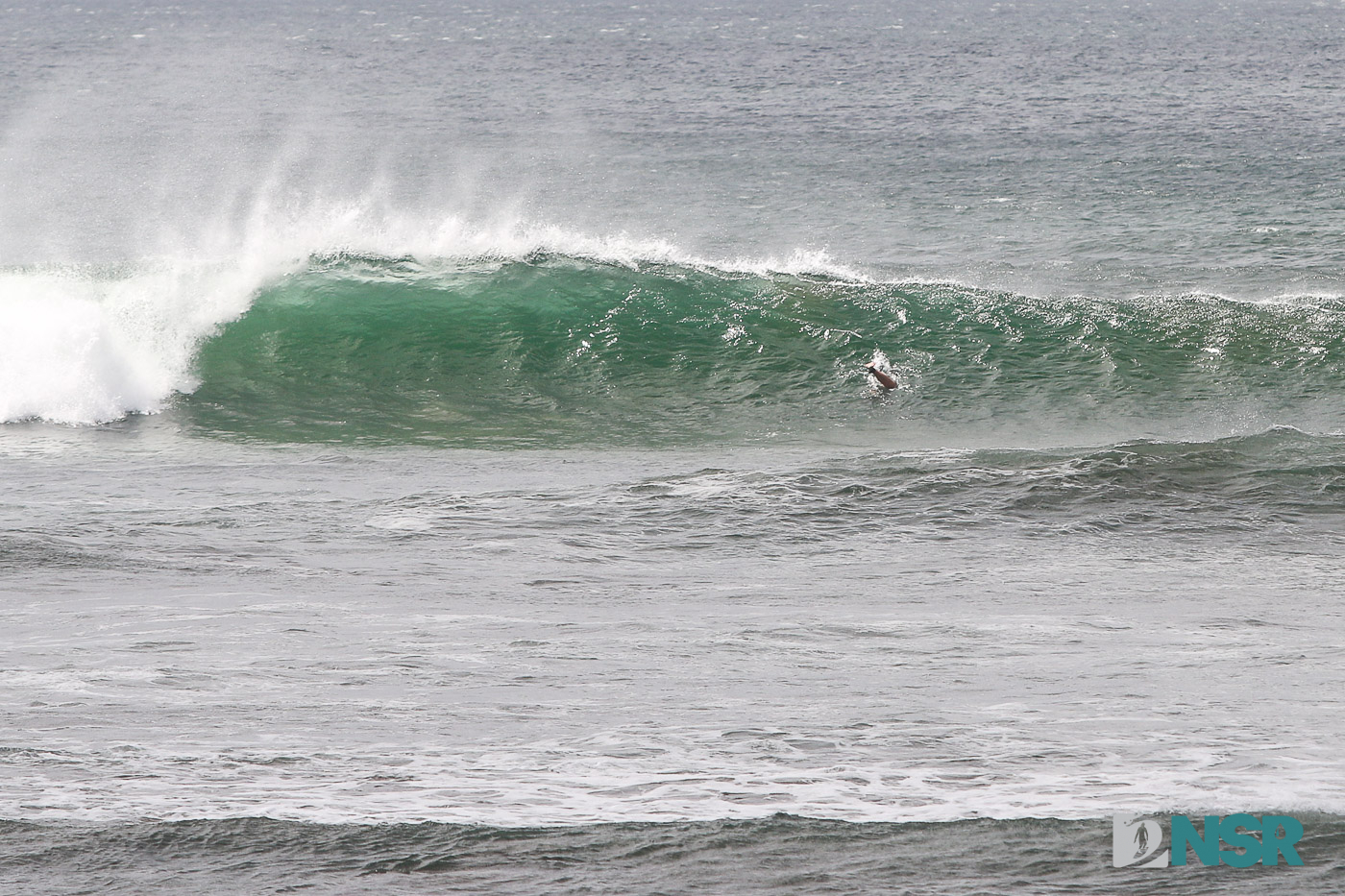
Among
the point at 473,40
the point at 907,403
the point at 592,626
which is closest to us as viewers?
the point at 592,626

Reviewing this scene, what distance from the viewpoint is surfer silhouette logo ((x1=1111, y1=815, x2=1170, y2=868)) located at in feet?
16.8

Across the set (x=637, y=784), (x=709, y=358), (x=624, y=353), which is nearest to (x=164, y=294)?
(x=624, y=353)

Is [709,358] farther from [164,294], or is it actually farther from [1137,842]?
[1137,842]

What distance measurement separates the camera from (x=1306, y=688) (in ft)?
22.7

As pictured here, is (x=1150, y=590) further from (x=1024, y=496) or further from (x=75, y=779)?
(x=75, y=779)

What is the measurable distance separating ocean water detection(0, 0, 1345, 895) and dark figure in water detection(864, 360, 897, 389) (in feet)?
0.54

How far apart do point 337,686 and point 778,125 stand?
36.8 meters

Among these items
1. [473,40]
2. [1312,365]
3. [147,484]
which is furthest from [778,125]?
[473,40]

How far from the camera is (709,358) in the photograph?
16.6 m

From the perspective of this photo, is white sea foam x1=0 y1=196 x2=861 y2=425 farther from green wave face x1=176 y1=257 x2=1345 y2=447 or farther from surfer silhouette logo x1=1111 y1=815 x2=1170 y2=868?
surfer silhouette logo x1=1111 y1=815 x2=1170 y2=868

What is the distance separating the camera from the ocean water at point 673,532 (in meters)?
5.52

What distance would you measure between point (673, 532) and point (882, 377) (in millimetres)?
5543

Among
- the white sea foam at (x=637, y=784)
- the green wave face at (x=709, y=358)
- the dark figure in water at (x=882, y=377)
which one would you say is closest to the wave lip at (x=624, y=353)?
the green wave face at (x=709, y=358)

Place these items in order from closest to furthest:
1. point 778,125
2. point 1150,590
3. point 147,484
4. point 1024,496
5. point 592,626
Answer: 1. point 592,626
2. point 1150,590
3. point 1024,496
4. point 147,484
5. point 778,125
